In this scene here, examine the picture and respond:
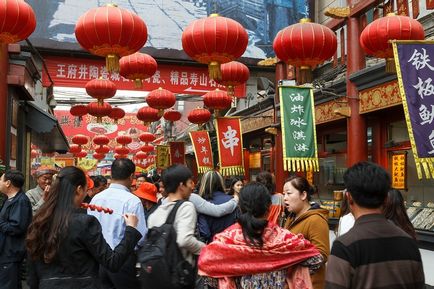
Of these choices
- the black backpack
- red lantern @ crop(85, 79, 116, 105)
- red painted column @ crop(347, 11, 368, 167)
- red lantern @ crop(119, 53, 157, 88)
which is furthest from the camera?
red lantern @ crop(85, 79, 116, 105)

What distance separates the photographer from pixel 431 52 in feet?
19.5

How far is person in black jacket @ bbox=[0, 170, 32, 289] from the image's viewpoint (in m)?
5.25

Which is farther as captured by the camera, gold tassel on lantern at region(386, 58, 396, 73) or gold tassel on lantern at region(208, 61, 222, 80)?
gold tassel on lantern at region(208, 61, 222, 80)

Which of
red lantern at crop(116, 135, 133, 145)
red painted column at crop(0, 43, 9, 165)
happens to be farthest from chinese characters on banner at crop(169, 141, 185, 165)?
red painted column at crop(0, 43, 9, 165)

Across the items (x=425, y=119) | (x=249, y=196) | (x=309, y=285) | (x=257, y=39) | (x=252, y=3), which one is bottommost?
(x=309, y=285)

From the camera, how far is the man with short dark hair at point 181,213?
11.0 ft

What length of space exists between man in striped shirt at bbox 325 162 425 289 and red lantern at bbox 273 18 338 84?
5.41 m

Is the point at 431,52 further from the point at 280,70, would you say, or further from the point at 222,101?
the point at 280,70

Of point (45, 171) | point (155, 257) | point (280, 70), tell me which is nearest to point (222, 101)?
point (280, 70)

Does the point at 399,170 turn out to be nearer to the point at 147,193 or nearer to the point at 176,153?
the point at 147,193

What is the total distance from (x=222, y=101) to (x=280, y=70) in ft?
8.05

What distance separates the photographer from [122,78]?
14578 mm

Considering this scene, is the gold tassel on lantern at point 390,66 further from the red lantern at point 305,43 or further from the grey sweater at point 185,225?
the grey sweater at point 185,225

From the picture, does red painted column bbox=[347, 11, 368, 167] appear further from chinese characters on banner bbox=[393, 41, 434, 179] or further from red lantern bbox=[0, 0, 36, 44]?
red lantern bbox=[0, 0, 36, 44]
